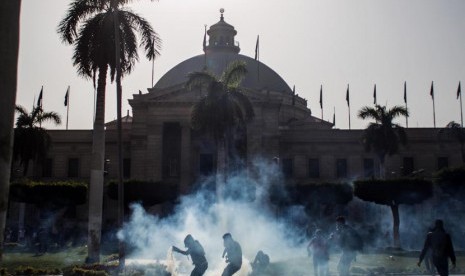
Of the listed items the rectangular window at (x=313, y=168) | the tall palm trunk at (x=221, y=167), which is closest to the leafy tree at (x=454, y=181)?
the tall palm trunk at (x=221, y=167)

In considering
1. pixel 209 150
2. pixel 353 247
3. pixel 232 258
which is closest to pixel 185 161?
pixel 209 150

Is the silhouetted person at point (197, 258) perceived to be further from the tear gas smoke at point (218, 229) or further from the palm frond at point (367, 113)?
the palm frond at point (367, 113)

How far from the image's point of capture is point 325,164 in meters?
51.6

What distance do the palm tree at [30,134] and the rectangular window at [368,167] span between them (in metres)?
→ 27.4

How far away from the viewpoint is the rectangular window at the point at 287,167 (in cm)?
5182

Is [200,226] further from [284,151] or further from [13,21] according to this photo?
[13,21]

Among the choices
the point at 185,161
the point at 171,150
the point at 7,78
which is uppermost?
the point at 171,150

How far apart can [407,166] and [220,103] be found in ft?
88.9

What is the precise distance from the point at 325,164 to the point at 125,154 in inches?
746

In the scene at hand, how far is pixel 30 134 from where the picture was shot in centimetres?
4106

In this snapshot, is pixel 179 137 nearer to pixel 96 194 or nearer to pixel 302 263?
pixel 302 263

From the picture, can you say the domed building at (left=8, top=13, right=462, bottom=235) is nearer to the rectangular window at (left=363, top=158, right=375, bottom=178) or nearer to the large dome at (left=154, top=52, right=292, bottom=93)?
the rectangular window at (left=363, top=158, right=375, bottom=178)

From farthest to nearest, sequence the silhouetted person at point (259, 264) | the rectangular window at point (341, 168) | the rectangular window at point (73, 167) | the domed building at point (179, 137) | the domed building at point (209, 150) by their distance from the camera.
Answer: the rectangular window at point (73, 167) → the rectangular window at point (341, 168) → the domed building at point (209, 150) → the domed building at point (179, 137) → the silhouetted person at point (259, 264)

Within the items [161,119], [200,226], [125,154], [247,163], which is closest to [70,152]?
[125,154]
